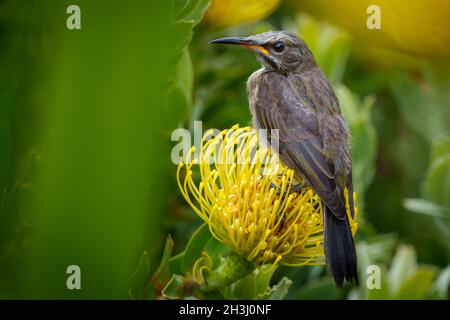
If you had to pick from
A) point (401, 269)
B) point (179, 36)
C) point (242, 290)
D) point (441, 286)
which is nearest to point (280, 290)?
point (242, 290)

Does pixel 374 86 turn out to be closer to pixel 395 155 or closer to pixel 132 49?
pixel 395 155

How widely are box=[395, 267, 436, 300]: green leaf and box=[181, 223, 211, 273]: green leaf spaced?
0.46 metres

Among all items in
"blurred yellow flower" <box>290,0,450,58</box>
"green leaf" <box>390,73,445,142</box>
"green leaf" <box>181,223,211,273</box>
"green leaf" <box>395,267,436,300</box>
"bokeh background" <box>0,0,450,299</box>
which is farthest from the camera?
"green leaf" <box>390,73,445,142</box>

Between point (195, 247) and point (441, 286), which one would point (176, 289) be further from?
point (441, 286)

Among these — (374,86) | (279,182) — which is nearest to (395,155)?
(374,86)

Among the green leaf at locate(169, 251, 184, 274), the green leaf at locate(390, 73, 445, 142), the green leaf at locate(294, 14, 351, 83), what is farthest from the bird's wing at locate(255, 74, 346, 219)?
the green leaf at locate(390, 73, 445, 142)

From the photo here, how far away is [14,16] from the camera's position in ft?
5.81

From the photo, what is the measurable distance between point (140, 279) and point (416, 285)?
0.62m

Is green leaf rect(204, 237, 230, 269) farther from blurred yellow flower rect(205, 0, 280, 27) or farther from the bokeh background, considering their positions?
blurred yellow flower rect(205, 0, 280, 27)

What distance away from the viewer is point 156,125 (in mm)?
1106

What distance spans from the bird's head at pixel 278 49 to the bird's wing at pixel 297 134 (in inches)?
1.3

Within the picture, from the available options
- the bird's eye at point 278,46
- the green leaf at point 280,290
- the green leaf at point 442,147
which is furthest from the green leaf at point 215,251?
the green leaf at point 442,147

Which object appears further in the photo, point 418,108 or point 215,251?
point 418,108

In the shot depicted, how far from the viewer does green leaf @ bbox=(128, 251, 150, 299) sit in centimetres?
138
